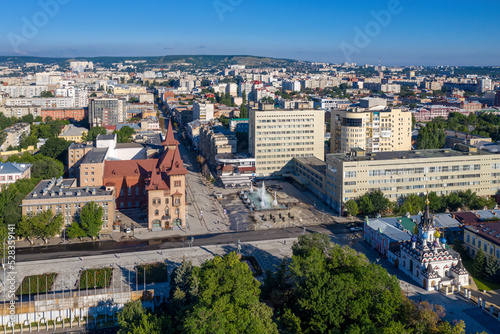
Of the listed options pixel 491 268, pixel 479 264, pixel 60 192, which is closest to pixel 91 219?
pixel 60 192

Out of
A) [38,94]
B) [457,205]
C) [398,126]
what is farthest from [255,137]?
[38,94]

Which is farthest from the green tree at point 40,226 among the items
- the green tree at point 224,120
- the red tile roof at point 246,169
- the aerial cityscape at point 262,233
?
the green tree at point 224,120

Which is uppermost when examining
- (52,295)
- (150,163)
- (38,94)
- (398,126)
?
(38,94)

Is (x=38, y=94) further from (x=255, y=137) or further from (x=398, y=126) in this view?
(x=398, y=126)

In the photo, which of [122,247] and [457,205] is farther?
[457,205]

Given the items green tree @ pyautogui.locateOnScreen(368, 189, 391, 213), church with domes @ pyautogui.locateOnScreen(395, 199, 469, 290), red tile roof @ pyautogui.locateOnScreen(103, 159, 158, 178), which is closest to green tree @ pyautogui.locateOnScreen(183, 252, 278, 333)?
church with domes @ pyautogui.locateOnScreen(395, 199, 469, 290)

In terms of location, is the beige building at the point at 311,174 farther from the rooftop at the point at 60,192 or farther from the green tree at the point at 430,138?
the rooftop at the point at 60,192
